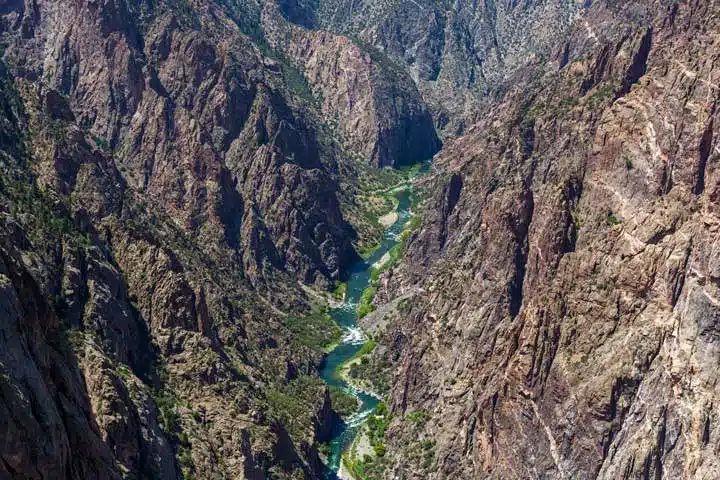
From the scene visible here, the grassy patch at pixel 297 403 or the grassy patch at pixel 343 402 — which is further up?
the grassy patch at pixel 297 403

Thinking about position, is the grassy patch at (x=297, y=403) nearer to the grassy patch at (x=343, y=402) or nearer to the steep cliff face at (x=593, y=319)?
the grassy patch at (x=343, y=402)

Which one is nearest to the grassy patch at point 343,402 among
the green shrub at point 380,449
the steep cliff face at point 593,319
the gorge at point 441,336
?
the gorge at point 441,336

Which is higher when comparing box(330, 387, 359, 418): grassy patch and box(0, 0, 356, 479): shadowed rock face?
box(0, 0, 356, 479): shadowed rock face

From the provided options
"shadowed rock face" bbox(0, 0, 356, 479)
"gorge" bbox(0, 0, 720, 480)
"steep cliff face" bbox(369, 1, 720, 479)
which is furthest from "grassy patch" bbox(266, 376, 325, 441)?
"steep cliff face" bbox(369, 1, 720, 479)

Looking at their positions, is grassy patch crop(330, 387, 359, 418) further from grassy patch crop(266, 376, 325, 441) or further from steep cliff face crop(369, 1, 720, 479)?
steep cliff face crop(369, 1, 720, 479)

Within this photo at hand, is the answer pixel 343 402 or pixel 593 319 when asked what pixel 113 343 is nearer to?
pixel 593 319

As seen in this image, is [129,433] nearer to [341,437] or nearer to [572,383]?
[572,383]

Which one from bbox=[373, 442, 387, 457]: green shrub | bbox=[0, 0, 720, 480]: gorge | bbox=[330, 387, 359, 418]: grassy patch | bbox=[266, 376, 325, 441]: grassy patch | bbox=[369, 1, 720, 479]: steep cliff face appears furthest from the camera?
bbox=[330, 387, 359, 418]: grassy patch

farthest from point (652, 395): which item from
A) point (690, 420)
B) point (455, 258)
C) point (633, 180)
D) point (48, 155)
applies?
point (48, 155)
